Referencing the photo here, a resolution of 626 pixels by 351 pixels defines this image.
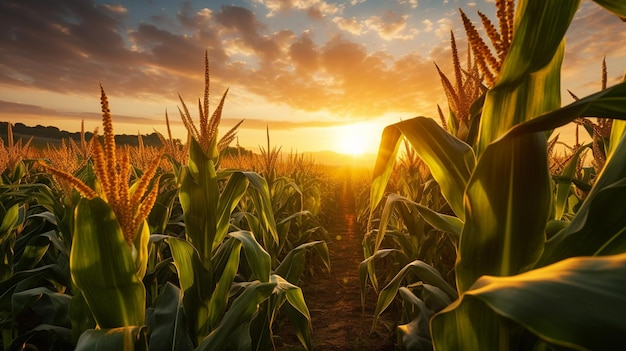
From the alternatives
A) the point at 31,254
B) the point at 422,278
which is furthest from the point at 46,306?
the point at 422,278

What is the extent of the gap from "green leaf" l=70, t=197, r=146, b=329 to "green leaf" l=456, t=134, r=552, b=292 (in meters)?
1.10

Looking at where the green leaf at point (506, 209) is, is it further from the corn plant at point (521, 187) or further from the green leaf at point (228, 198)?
the green leaf at point (228, 198)

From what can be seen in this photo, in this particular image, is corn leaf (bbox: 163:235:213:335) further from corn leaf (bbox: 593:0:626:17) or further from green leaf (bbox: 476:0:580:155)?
corn leaf (bbox: 593:0:626:17)

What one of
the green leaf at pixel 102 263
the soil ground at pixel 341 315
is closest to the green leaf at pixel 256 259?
the green leaf at pixel 102 263

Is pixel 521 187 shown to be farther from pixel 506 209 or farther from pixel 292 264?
pixel 292 264

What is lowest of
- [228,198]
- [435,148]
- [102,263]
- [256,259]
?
[256,259]

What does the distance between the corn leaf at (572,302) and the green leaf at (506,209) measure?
0.37 metres

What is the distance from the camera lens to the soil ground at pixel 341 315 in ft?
11.2

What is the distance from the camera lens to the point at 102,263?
Answer: 1172 millimetres

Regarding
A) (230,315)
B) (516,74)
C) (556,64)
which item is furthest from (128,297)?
(556,64)

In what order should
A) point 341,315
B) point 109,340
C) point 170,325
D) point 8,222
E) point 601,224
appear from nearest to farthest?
point 601,224 < point 109,340 < point 170,325 < point 8,222 < point 341,315

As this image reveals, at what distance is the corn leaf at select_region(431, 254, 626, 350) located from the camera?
1.60ft

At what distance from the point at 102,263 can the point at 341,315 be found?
11.4 ft

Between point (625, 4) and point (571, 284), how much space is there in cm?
81
